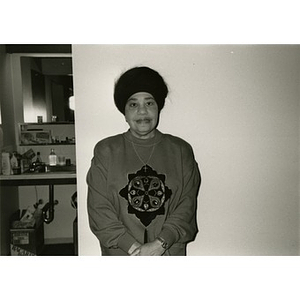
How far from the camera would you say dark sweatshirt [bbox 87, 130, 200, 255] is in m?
1.62

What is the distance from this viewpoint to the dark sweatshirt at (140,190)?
1.62 metres

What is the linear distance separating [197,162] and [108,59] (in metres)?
0.71

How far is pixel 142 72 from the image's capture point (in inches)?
63.2

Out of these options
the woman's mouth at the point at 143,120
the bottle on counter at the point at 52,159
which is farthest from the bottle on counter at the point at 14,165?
the woman's mouth at the point at 143,120

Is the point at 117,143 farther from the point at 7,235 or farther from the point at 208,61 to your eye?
the point at 7,235

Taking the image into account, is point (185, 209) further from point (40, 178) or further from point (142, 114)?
point (40, 178)

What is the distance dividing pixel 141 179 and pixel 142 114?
336 millimetres

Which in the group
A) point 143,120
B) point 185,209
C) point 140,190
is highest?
point 143,120

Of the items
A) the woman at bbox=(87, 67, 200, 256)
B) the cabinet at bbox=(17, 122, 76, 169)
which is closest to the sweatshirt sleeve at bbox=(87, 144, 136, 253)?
the woman at bbox=(87, 67, 200, 256)

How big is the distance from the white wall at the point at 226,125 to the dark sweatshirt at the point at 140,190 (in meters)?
0.08

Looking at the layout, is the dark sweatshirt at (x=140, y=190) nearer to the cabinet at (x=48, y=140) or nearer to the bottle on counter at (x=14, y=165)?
the bottle on counter at (x=14, y=165)

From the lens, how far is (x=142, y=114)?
161 cm

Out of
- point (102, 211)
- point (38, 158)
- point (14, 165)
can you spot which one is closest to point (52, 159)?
point (38, 158)
